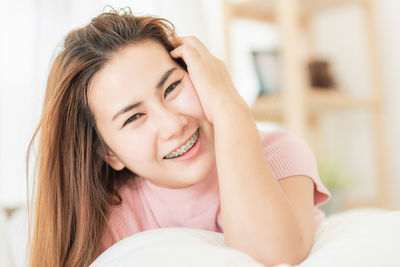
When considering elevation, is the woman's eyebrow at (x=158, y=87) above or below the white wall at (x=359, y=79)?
above

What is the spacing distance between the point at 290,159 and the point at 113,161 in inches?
15.8

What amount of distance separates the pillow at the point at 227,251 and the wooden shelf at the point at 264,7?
1.84 metres

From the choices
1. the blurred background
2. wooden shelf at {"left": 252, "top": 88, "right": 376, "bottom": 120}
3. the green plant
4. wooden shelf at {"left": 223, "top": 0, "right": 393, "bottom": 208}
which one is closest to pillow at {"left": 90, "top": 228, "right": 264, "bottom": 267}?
the blurred background

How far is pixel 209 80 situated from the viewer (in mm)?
861

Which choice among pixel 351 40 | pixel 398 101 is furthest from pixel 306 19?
pixel 398 101

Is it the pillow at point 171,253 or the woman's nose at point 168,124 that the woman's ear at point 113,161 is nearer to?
the woman's nose at point 168,124

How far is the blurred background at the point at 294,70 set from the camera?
71.4 inches

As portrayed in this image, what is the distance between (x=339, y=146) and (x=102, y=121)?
2223 mm

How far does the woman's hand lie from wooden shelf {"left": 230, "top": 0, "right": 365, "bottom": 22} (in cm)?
150

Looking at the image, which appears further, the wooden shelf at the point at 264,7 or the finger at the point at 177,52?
the wooden shelf at the point at 264,7

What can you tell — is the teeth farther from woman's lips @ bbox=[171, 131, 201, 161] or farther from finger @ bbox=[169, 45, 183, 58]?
finger @ bbox=[169, 45, 183, 58]

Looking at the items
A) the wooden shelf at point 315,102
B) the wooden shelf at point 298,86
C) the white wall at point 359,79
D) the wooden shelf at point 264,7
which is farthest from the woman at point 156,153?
→ the white wall at point 359,79

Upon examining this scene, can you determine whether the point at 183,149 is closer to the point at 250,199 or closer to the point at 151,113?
the point at 151,113

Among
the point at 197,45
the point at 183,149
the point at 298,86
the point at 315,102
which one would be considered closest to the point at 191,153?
the point at 183,149
